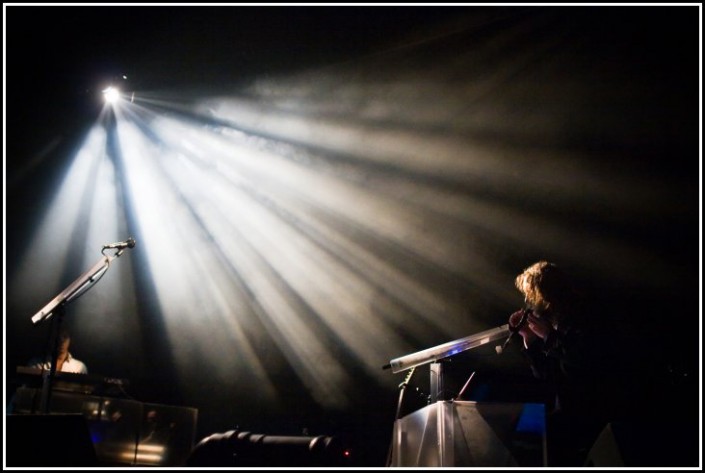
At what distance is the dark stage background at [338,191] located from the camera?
402 cm

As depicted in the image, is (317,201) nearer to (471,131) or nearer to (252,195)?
(252,195)

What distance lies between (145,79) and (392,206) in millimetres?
2691

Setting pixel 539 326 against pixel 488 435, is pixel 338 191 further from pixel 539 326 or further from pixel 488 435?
pixel 488 435

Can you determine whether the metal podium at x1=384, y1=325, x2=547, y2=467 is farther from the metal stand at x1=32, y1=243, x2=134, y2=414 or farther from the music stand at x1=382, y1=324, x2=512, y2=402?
the metal stand at x1=32, y1=243, x2=134, y2=414

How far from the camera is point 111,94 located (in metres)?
5.13

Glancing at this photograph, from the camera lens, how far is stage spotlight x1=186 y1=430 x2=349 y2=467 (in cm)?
276

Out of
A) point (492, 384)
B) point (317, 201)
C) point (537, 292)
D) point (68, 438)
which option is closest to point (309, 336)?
point (317, 201)

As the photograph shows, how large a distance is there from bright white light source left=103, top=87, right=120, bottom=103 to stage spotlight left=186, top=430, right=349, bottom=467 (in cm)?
364

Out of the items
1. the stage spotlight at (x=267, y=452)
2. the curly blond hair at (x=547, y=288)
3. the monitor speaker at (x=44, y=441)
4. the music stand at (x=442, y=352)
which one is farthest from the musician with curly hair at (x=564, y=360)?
the monitor speaker at (x=44, y=441)

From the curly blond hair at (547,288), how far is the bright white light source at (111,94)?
416cm

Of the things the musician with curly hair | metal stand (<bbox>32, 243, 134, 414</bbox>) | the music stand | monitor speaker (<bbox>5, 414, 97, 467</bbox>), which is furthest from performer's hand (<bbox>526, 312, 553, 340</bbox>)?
metal stand (<bbox>32, 243, 134, 414</bbox>)

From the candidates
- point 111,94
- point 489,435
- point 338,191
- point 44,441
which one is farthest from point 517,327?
point 111,94

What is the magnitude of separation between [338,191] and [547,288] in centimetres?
279

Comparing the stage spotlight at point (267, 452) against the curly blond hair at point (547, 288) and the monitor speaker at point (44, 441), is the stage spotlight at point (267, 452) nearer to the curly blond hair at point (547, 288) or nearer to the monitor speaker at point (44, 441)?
the monitor speaker at point (44, 441)
